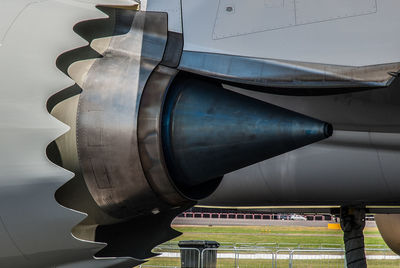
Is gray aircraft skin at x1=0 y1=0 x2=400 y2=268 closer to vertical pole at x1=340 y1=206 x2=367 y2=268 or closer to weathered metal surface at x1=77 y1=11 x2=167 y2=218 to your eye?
weathered metal surface at x1=77 y1=11 x2=167 y2=218

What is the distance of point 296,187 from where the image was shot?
5.89 meters

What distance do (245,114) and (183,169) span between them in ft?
2.01

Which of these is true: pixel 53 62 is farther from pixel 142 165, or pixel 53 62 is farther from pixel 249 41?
pixel 249 41

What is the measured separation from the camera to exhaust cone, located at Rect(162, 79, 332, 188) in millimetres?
3920

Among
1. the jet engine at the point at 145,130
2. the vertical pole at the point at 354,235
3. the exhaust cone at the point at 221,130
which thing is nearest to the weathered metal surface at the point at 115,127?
the jet engine at the point at 145,130

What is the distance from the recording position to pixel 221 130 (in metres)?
3.96

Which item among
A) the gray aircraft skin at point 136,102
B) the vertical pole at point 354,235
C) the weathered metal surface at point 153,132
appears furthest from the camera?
the vertical pole at point 354,235

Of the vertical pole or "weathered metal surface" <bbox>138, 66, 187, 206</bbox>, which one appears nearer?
"weathered metal surface" <bbox>138, 66, 187, 206</bbox>

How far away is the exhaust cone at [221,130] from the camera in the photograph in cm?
392

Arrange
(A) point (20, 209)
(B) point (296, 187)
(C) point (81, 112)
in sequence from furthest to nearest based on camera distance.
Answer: (B) point (296, 187) < (C) point (81, 112) < (A) point (20, 209)

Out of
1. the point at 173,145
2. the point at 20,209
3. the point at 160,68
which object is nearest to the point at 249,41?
the point at 160,68

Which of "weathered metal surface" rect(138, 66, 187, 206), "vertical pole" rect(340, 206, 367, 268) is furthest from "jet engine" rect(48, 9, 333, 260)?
"vertical pole" rect(340, 206, 367, 268)

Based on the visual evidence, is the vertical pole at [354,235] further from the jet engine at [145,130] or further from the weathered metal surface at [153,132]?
the weathered metal surface at [153,132]

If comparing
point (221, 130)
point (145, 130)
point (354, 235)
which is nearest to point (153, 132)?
point (145, 130)
